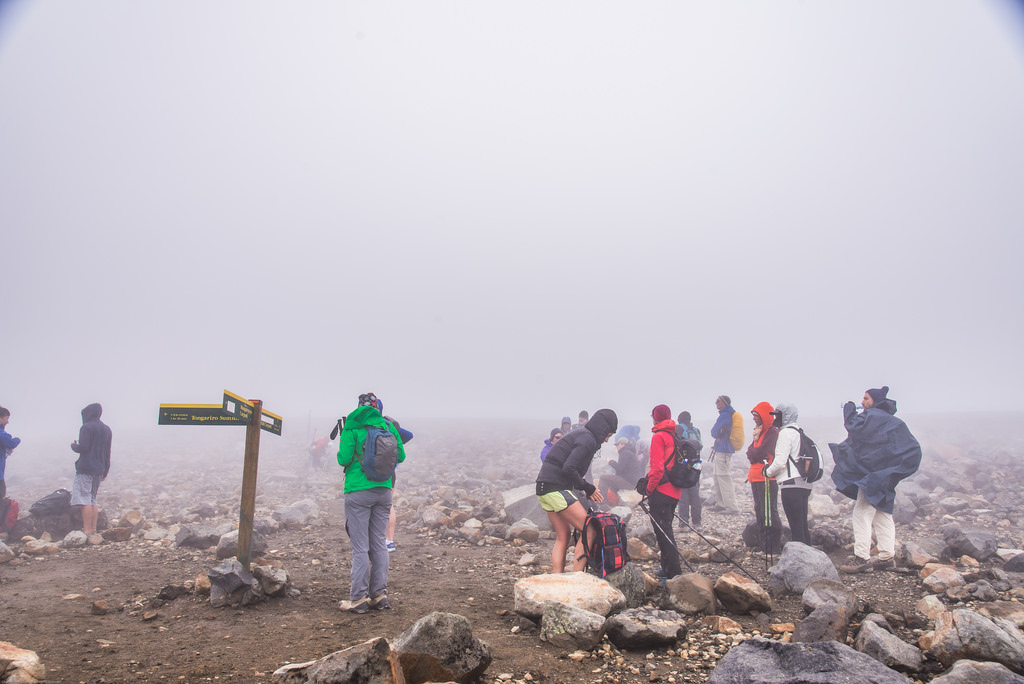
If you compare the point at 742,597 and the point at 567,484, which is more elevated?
the point at 567,484

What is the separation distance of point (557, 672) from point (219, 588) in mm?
3531

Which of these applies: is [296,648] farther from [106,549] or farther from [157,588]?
[106,549]

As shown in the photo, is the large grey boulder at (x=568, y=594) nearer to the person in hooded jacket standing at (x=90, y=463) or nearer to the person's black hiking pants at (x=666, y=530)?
the person's black hiking pants at (x=666, y=530)

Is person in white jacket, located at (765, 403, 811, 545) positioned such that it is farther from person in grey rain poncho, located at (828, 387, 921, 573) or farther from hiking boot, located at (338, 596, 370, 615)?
hiking boot, located at (338, 596, 370, 615)

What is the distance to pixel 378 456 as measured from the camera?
5.43 metres

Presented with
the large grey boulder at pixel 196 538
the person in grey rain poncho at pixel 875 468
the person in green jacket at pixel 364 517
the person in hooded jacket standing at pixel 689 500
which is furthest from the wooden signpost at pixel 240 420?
the person in grey rain poncho at pixel 875 468

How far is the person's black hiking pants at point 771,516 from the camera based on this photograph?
7.48 m

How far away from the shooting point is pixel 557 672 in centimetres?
Answer: 379

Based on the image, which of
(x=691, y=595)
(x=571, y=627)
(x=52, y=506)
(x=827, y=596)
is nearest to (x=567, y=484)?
(x=691, y=595)

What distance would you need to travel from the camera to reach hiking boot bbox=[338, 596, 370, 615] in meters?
5.33

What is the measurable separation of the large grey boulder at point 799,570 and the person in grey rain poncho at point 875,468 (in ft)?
4.61

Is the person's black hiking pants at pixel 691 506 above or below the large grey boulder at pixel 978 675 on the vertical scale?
below

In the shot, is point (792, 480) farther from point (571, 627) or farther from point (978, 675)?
point (571, 627)

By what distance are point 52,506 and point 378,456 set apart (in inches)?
301
